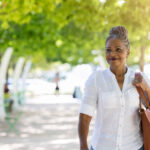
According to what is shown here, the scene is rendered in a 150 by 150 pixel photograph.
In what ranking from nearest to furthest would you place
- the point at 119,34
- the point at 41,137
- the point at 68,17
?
the point at 119,34, the point at 41,137, the point at 68,17

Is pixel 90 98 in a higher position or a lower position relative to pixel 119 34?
lower

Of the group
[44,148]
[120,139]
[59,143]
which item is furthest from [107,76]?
[59,143]

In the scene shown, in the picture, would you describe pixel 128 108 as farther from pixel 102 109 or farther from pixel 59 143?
pixel 59 143

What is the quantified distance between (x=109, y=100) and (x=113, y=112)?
0.09 meters

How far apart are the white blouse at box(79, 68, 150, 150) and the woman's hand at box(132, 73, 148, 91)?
4 centimetres

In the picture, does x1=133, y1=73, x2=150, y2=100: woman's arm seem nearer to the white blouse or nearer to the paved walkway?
the white blouse

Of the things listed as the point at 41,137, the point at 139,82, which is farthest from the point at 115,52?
the point at 41,137

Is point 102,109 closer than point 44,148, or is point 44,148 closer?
point 102,109

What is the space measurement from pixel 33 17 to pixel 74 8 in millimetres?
3592

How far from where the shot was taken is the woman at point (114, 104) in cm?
257

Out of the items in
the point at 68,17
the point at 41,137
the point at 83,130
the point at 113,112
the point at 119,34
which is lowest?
the point at 41,137

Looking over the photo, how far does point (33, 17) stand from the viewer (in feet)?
43.4

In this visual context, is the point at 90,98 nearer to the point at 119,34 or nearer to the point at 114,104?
the point at 114,104

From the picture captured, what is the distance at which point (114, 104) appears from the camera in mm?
2568
